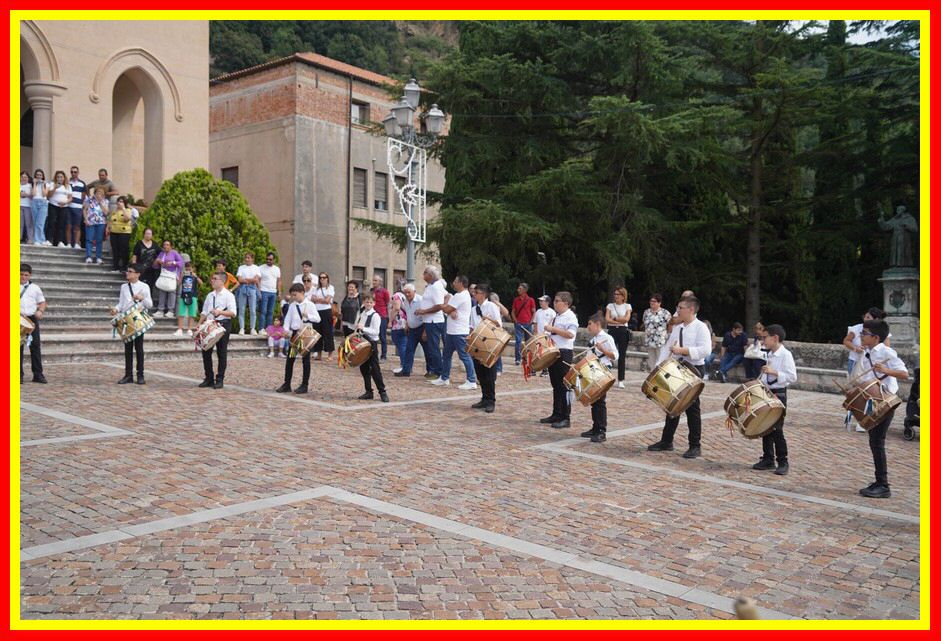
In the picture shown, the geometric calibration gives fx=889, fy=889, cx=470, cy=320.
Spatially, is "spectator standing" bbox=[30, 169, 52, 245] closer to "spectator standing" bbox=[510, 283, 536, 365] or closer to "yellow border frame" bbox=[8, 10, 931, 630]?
"spectator standing" bbox=[510, 283, 536, 365]

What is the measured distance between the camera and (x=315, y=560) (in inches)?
204

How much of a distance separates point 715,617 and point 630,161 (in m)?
20.3

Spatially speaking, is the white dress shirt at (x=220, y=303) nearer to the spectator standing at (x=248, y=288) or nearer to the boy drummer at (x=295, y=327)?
the boy drummer at (x=295, y=327)

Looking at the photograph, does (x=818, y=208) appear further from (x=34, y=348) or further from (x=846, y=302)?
(x=34, y=348)

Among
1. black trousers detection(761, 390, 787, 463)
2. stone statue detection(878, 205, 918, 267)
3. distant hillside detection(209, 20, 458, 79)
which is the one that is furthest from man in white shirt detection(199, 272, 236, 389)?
distant hillside detection(209, 20, 458, 79)

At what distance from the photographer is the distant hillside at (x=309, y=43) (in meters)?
46.1

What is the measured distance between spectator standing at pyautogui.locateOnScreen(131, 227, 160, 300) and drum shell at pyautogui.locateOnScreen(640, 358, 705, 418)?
13.6 m

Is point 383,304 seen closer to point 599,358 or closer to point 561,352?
point 561,352

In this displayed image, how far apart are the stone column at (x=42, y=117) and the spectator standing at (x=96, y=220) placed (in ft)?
10.8

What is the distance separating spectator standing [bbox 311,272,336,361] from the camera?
17.4 metres

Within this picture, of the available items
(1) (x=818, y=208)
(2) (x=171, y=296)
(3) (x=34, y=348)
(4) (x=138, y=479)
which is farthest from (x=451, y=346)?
(1) (x=818, y=208)

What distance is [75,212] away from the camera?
21.0 meters

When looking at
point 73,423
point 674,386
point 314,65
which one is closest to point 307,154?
point 314,65

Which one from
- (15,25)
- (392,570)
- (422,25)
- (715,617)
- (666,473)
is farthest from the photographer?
(422,25)
